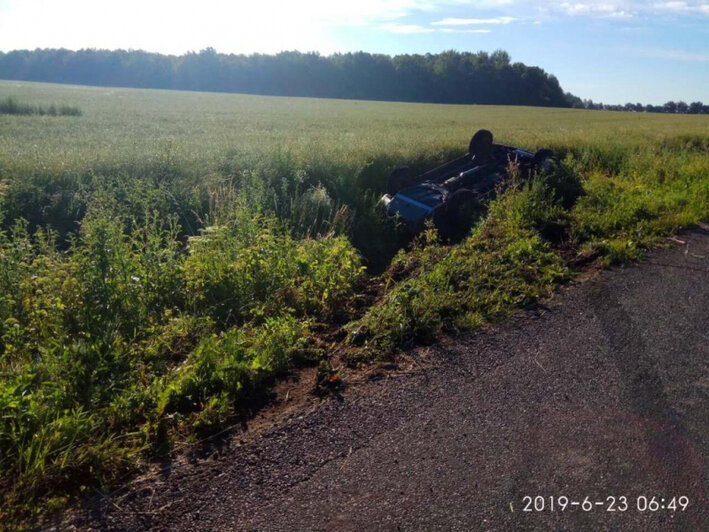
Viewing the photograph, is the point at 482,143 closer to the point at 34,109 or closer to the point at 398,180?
the point at 398,180

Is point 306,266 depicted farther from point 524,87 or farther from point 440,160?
point 524,87

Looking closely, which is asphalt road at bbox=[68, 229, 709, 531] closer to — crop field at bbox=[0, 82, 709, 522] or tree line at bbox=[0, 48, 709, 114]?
crop field at bbox=[0, 82, 709, 522]

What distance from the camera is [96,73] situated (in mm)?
80938

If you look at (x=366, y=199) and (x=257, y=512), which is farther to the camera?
(x=366, y=199)

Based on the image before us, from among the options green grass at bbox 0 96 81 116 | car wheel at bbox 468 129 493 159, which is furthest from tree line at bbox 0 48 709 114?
car wheel at bbox 468 129 493 159

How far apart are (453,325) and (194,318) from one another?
2.18m

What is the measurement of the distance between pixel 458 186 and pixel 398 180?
40.7 inches

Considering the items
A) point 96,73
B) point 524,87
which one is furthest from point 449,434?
point 96,73

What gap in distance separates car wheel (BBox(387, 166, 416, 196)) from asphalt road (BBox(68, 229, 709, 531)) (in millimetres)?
6126

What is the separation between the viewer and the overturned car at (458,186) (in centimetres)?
923

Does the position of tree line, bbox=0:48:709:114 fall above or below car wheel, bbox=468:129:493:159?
above

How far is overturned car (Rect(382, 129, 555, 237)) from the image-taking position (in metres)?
9.23

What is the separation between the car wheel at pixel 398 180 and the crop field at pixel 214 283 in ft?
1.15

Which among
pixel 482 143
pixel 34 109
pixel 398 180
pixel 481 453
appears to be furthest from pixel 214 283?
pixel 34 109
